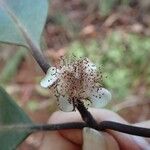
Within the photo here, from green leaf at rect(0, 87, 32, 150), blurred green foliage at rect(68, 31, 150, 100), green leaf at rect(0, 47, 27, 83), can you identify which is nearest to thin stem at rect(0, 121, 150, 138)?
green leaf at rect(0, 87, 32, 150)

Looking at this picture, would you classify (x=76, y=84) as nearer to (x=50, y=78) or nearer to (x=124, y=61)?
(x=50, y=78)

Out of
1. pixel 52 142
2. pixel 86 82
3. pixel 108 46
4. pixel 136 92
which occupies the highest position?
Answer: pixel 86 82

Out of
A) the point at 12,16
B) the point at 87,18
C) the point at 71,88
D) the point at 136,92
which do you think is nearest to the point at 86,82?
the point at 71,88

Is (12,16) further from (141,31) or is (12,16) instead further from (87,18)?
(87,18)

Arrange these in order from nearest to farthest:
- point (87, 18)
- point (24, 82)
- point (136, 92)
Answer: point (136, 92) < point (24, 82) < point (87, 18)

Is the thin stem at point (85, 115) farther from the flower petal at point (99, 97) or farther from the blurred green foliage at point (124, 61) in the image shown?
the blurred green foliage at point (124, 61)

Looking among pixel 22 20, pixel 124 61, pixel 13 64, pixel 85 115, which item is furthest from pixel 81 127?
pixel 13 64
